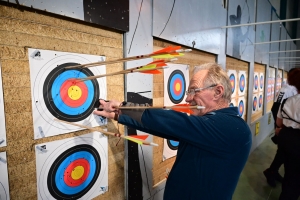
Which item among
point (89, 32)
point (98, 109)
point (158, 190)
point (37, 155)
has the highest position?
point (89, 32)

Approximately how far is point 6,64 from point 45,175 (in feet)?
1.43

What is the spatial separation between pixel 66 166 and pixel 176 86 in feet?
3.03

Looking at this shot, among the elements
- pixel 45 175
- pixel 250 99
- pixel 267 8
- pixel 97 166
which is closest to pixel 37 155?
pixel 45 175

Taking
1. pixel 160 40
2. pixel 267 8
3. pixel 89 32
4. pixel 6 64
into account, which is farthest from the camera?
pixel 267 8

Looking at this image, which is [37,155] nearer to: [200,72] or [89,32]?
[89,32]

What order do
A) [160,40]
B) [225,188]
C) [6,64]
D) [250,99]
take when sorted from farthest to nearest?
[250,99] → [160,40] → [225,188] → [6,64]

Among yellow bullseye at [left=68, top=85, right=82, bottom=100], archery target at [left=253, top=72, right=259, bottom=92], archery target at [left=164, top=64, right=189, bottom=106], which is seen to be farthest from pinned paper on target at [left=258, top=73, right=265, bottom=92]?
yellow bullseye at [left=68, top=85, right=82, bottom=100]

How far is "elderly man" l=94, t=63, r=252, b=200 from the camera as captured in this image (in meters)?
0.64

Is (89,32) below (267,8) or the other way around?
below

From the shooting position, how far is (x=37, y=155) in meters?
0.73

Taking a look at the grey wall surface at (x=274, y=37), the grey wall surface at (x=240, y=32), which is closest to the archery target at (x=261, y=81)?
the grey wall surface at (x=274, y=37)

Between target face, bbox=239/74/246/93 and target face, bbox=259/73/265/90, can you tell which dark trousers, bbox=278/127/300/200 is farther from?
target face, bbox=259/73/265/90

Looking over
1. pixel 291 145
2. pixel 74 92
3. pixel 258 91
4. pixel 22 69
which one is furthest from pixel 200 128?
pixel 258 91

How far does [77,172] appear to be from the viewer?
0.87 metres
